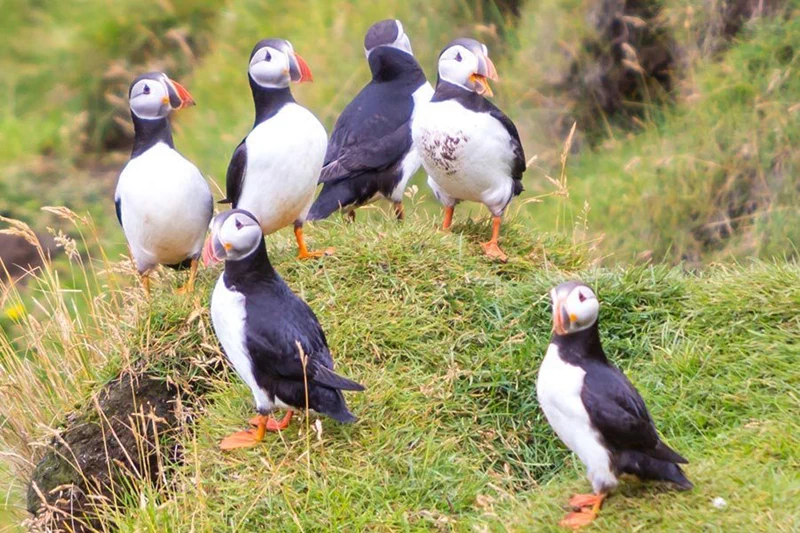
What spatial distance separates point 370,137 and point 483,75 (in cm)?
109

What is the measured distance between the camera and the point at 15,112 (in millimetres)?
11609

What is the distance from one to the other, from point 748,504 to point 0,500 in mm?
4071

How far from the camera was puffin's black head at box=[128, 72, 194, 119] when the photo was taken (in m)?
4.84

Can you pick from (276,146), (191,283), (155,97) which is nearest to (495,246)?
(276,146)

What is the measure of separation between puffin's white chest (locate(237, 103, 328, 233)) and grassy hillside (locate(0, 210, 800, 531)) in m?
0.31

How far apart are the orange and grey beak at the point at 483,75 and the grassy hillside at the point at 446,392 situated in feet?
2.32

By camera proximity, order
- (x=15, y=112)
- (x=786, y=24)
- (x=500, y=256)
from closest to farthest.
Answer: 1. (x=500, y=256)
2. (x=786, y=24)
3. (x=15, y=112)

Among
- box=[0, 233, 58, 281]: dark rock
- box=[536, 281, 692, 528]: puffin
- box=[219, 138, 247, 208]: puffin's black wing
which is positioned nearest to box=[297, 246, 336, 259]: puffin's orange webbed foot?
box=[219, 138, 247, 208]: puffin's black wing

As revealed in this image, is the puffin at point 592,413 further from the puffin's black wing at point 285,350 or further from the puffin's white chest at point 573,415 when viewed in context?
the puffin's black wing at point 285,350

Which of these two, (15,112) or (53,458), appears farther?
(15,112)

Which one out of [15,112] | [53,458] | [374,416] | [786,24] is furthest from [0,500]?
[15,112]

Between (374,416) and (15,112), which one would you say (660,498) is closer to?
(374,416)

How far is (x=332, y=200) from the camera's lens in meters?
5.89

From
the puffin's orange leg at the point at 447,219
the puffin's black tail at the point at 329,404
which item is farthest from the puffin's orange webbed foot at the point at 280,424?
the puffin's orange leg at the point at 447,219
